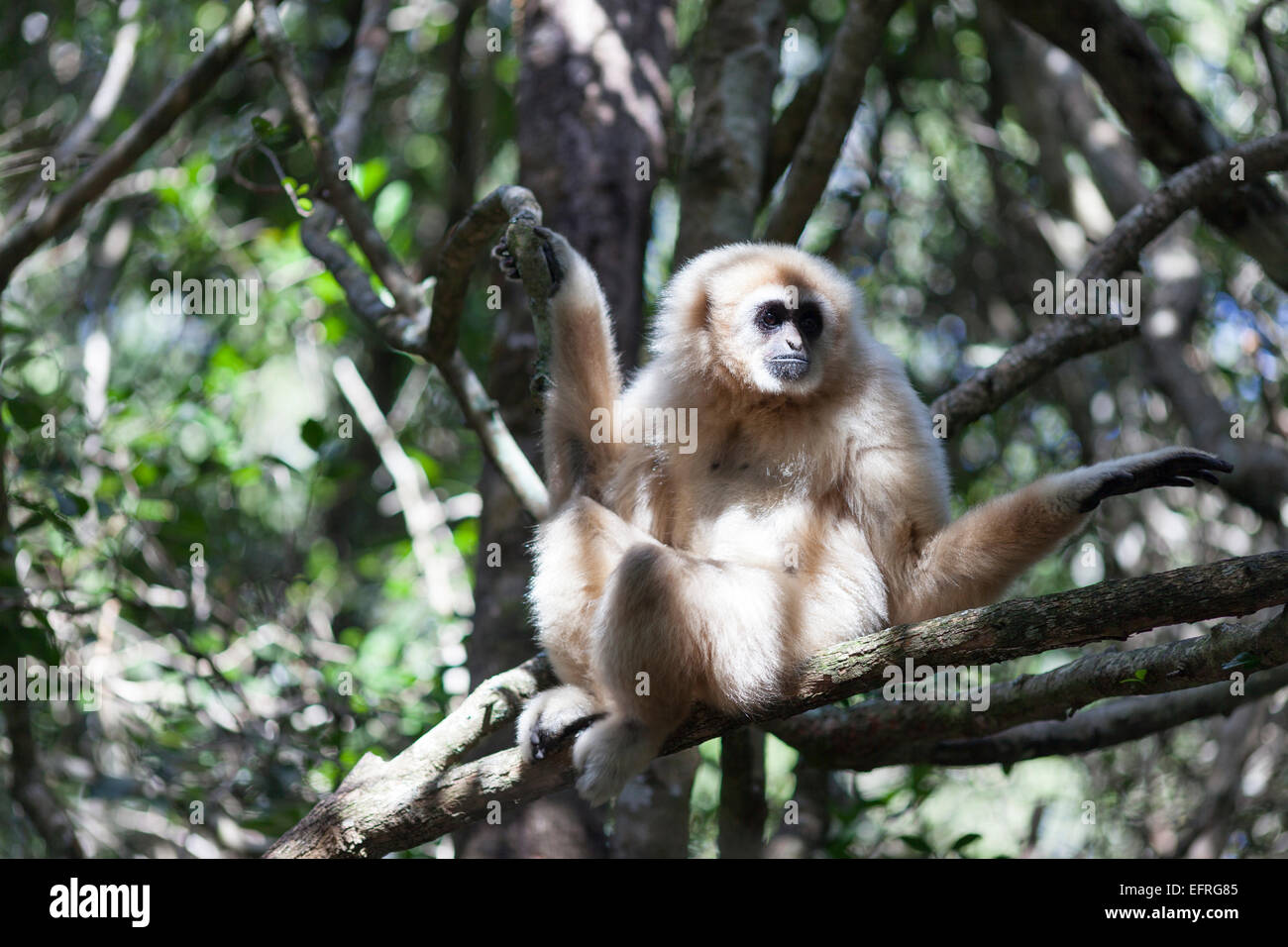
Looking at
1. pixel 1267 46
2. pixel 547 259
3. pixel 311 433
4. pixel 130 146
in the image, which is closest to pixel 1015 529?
pixel 547 259

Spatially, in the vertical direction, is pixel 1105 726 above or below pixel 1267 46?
below

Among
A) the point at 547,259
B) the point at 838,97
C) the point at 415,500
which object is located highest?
the point at 838,97

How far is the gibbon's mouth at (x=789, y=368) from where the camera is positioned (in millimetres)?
4355

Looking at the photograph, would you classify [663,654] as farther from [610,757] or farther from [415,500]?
[415,500]

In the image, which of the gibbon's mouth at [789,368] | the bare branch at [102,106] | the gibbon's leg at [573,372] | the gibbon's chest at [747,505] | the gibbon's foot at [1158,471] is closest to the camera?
the gibbon's foot at [1158,471]

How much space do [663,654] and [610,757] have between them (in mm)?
388

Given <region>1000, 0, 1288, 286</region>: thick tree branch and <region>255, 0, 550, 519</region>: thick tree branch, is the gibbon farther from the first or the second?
<region>1000, 0, 1288, 286</region>: thick tree branch

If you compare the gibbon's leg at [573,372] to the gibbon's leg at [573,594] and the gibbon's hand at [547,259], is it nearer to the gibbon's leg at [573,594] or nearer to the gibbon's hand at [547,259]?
the gibbon's hand at [547,259]

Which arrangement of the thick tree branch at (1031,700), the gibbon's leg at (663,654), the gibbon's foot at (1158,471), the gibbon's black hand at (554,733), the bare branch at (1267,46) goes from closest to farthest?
the thick tree branch at (1031,700) < the gibbon's foot at (1158,471) < the gibbon's leg at (663,654) < the gibbon's black hand at (554,733) < the bare branch at (1267,46)

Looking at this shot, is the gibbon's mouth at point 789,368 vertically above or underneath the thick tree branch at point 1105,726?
above

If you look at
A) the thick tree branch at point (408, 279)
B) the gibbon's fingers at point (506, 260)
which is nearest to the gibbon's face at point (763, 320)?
the gibbon's fingers at point (506, 260)

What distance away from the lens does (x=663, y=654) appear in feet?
12.3

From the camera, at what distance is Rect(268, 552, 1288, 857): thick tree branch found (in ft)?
8.71

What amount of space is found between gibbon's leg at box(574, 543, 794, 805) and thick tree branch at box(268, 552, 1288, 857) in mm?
116
